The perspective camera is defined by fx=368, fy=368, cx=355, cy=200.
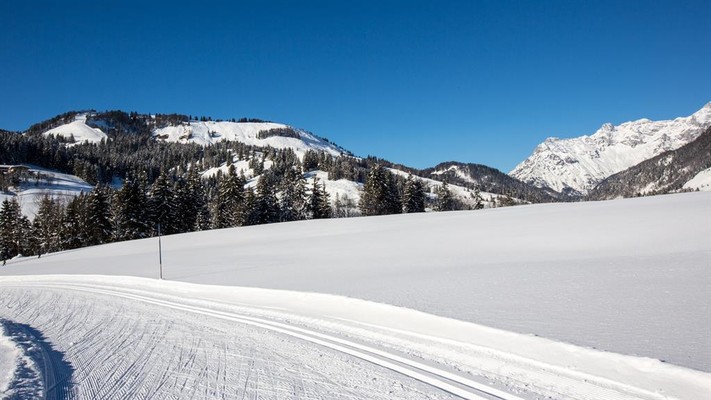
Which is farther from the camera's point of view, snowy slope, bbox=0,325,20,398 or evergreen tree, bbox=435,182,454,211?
evergreen tree, bbox=435,182,454,211

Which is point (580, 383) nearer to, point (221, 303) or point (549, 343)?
point (549, 343)

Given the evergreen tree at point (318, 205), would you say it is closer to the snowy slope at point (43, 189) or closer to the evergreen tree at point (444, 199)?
the evergreen tree at point (444, 199)

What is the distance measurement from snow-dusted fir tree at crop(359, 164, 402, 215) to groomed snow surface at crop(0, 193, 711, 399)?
38.3 meters

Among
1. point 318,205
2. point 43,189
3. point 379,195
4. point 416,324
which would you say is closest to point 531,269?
point 416,324

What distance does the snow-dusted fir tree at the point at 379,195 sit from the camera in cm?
5888

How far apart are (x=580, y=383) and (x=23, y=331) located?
12.8 m

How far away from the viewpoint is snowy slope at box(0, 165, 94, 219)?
111 meters

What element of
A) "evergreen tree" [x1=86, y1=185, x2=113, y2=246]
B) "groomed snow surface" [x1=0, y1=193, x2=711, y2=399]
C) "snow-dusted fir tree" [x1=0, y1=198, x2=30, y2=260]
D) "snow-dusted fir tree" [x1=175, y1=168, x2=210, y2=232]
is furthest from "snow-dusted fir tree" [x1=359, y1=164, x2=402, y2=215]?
"snow-dusted fir tree" [x1=0, y1=198, x2=30, y2=260]

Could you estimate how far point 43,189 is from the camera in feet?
414

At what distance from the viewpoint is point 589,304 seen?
8516 millimetres

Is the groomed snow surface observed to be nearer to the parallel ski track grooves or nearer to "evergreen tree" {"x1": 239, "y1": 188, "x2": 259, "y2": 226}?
the parallel ski track grooves

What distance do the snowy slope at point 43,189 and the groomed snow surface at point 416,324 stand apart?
121m

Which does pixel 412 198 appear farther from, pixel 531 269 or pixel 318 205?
pixel 531 269

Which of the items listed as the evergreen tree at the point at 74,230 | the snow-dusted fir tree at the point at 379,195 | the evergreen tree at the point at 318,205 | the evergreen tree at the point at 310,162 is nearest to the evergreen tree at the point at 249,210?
the evergreen tree at the point at 318,205
